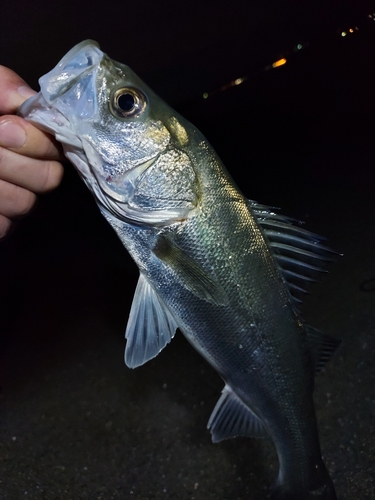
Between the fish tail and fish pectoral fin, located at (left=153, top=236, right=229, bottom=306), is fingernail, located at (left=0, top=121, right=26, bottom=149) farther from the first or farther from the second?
the fish tail

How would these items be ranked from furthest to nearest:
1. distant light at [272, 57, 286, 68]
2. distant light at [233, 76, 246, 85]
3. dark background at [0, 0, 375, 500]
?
distant light at [272, 57, 286, 68], distant light at [233, 76, 246, 85], dark background at [0, 0, 375, 500]

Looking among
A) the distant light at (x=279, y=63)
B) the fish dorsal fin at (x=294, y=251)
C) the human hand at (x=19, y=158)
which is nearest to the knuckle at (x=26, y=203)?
the human hand at (x=19, y=158)

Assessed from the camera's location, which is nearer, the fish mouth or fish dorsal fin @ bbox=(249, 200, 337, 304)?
the fish mouth

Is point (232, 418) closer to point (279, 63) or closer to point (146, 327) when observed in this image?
point (146, 327)

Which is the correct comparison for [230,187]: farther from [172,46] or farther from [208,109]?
[208,109]

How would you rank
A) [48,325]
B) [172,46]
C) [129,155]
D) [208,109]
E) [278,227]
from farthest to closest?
[208,109] < [172,46] < [48,325] < [278,227] < [129,155]

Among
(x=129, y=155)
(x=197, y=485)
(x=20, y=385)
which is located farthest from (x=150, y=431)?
(x=129, y=155)

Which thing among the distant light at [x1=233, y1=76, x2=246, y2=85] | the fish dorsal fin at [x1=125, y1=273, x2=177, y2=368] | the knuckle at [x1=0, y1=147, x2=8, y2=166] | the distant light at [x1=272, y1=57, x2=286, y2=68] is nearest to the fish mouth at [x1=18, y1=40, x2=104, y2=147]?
the knuckle at [x1=0, y1=147, x2=8, y2=166]
